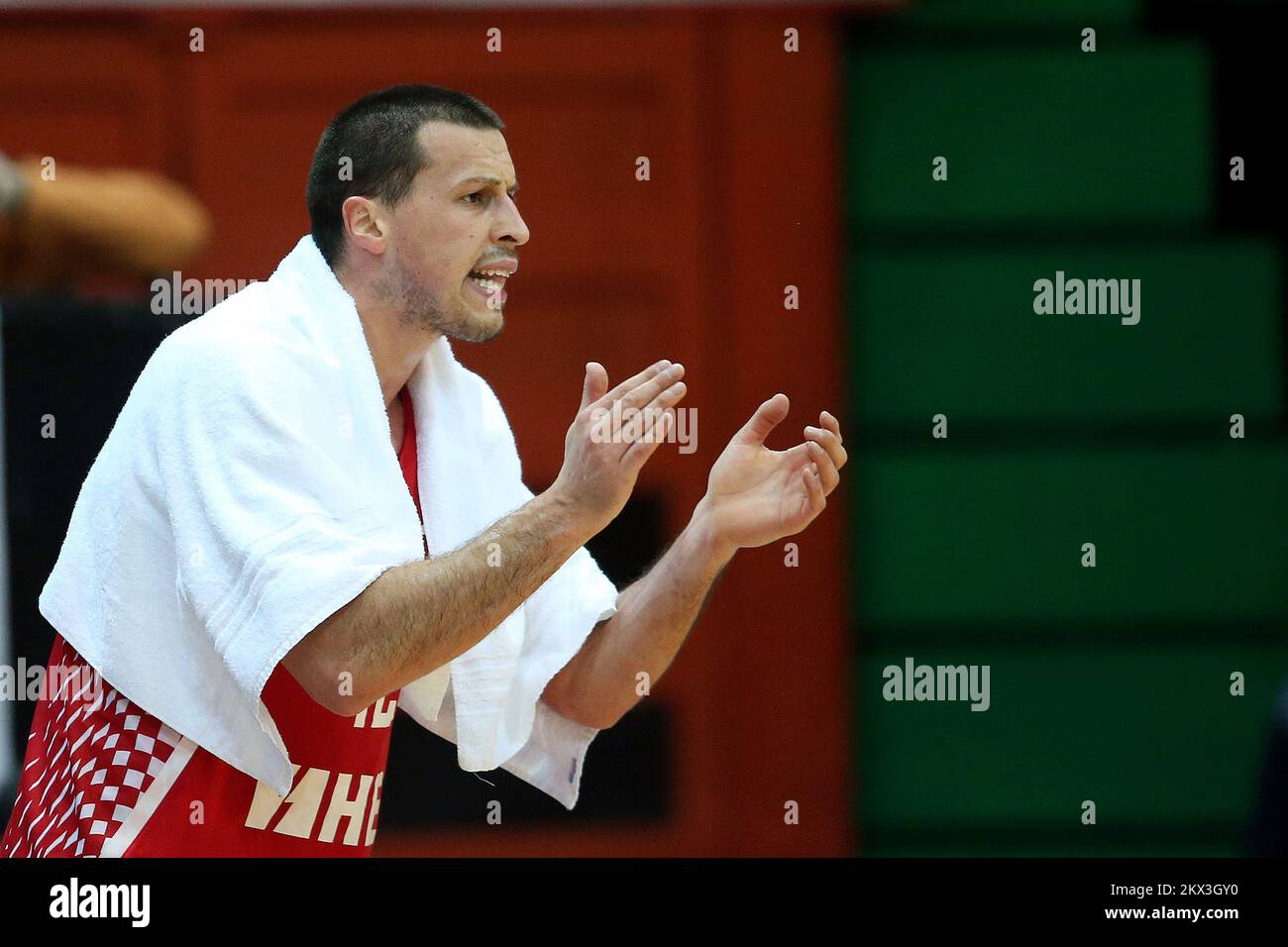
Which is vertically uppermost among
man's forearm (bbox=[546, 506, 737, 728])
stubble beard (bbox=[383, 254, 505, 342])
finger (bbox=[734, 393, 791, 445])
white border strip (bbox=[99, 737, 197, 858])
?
stubble beard (bbox=[383, 254, 505, 342])

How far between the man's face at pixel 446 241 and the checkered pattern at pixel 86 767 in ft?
1.97

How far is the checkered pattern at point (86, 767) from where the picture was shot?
214 centimetres

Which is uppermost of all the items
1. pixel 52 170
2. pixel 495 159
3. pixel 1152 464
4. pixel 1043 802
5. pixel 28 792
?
pixel 52 170

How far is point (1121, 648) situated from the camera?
12.5ft

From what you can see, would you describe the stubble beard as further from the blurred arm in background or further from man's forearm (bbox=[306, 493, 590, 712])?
the blurred arm in background

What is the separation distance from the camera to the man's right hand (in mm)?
2004

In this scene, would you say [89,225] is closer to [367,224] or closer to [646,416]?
[367,224]

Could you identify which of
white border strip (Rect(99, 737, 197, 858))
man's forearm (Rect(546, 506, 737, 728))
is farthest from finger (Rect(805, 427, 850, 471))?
white border strip (Rect(99, 737, 197, 858))

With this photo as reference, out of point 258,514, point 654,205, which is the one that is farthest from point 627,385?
point 654,205

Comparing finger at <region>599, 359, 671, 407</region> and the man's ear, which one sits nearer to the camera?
finger at <region>599, 359, 671, 407</region>

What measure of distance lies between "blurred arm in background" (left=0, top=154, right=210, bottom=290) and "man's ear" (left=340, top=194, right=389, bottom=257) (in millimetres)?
1167

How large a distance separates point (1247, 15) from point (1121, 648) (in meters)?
1.39
